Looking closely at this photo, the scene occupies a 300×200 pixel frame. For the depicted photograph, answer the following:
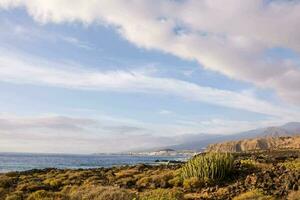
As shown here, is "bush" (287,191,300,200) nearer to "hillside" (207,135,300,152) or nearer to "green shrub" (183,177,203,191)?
"green shrub" (183,177,203,191)

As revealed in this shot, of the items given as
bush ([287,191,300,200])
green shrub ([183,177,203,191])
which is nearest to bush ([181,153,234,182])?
green shrub ([183,177,203,191])

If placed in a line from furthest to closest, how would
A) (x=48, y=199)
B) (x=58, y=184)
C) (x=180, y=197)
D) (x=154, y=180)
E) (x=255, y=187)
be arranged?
(x=58, y=184) < (x=154, y=180) < (x=255, y=187) < (x=180, y=197) < (x=48, y=199)

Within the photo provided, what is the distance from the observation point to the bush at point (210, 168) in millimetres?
24188

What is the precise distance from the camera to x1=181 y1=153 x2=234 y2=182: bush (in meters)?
24.2

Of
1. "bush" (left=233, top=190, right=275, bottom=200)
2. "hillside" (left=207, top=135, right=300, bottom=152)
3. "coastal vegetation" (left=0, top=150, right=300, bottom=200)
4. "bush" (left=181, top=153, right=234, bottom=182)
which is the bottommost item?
"bush" (left=233, top=190, right=275, bottom=200)

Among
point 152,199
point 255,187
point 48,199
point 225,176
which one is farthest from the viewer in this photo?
point 225,176

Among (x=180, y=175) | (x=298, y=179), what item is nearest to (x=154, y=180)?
(x=180, y=175)

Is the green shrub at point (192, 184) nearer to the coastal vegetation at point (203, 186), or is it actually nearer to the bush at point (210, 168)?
the coastal vegetation at point (203, 186)

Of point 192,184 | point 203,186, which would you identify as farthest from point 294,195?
point 192,184

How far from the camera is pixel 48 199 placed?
17.0 m

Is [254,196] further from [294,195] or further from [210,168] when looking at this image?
[210,168]

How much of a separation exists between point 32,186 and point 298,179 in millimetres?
15758

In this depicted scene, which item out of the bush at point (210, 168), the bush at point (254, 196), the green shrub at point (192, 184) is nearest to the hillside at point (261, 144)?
the bush at point (210, 168)

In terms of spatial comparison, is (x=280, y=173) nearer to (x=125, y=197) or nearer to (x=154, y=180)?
(x=154, y=180)
